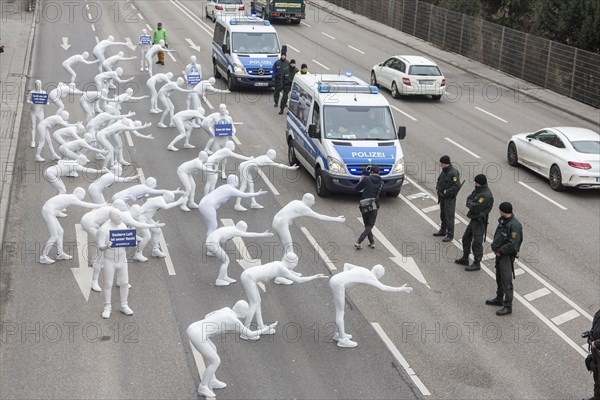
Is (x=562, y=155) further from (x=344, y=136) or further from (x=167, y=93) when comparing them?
(x=167, y=93)

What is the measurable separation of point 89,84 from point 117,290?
1849 centimetres

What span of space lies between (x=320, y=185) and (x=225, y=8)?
27.6 m

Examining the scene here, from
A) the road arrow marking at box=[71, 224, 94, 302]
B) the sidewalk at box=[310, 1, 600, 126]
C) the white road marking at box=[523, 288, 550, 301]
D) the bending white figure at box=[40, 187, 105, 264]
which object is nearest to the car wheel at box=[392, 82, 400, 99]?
the sidewalk at box=[310, 1, 600, 126]

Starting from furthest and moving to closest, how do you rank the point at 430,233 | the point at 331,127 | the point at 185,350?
the point at 331,127 < the point at 430,233 < the point at 185,350

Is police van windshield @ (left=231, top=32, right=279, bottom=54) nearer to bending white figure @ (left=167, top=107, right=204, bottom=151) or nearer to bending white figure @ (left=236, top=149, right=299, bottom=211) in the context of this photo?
bending white figure @ (left=167, top=107, right=204, bottom=151)

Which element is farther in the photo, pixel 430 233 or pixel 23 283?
pixel 430 233

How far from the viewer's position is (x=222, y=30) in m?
34.5

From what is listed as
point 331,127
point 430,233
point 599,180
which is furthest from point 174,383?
point 599,180

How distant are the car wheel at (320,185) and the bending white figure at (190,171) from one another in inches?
112

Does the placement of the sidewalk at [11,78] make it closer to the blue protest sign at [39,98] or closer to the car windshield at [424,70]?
the blue protest sign at [39,98]

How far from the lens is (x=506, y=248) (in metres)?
15.8

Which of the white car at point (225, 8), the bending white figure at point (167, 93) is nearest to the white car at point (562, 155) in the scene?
the bending white figure at point (167, 93)

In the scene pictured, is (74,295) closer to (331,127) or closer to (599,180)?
(331,127)

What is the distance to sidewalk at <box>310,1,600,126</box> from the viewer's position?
A: 3516 cm
